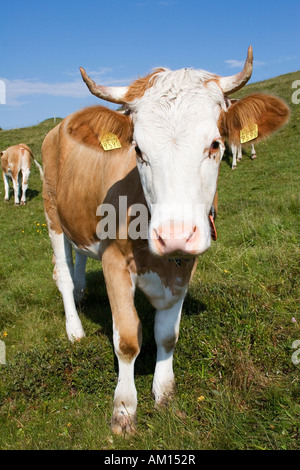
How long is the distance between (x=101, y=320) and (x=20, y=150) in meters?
13.4

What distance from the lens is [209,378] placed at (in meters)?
3.43

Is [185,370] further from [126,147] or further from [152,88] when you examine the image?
[152,88]

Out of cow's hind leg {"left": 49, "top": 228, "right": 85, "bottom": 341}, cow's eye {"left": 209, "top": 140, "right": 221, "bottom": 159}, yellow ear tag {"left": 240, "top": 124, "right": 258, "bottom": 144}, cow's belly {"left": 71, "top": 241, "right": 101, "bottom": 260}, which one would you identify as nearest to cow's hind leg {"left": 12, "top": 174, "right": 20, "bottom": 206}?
cow's hind leg {"left": 49, "top": 228, "right": 85, "bottom": 341}

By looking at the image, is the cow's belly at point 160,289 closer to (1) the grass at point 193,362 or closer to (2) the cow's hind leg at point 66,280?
(1) the grass at point 193,362

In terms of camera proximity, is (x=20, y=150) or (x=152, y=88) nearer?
(x=152, y=88)

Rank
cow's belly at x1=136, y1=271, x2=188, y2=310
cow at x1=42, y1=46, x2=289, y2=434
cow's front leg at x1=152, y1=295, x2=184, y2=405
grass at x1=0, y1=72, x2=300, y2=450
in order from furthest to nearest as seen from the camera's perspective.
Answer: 1. cow's front leg at x1=152, y1=295, x2=184, y2=405
2. cow's belly at x1=136, y1=271, x2=188, y2=310
3. grass at x1=0, y1=72, x2=300, y2=450
4. cow at x1=42, y1=46, x2=289, y2=434

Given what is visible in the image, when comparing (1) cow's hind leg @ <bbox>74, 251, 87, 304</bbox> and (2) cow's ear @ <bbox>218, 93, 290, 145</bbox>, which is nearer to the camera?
(2) cow's ear @ <bbox>218, 93, 290, 145</bbox>

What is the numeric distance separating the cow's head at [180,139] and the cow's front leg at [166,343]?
121 centimetres

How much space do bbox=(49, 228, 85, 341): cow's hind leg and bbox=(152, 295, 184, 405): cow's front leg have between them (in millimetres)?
1463

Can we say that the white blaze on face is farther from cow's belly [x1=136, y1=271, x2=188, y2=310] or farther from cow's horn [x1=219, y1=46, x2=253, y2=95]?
cow's belly [x1=136, y1=271, x2=188, y2=310]

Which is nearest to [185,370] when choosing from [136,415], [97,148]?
[136,415]

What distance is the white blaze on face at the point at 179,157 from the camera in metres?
2.38

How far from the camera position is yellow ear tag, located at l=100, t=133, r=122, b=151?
3.22 m

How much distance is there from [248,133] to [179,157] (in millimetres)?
965
